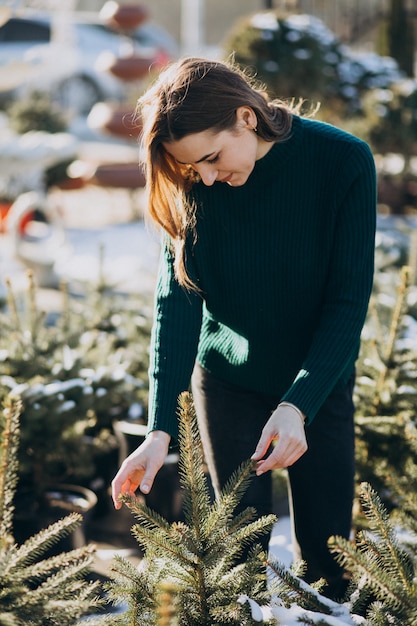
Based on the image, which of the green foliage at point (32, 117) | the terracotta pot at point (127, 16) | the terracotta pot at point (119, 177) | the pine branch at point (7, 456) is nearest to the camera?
the pine branch at point (7, 456)

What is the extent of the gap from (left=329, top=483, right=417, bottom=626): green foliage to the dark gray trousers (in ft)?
1.36

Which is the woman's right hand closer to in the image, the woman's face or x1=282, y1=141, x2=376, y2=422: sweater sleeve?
x1=282, y1=141, x2=376, y2=422: sweater sleeve

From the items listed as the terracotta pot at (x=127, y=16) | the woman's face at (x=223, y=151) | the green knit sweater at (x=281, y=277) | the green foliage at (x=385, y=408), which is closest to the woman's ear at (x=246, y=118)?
the woman's face at (x=223, y=151)

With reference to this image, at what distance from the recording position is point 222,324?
7.06 feet

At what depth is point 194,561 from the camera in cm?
154

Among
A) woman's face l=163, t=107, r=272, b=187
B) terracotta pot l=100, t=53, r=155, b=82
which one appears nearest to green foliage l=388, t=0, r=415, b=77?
terracotta pot l=100, t=53, r=155, b=82

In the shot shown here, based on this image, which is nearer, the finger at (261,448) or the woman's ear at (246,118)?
the finger at (261,448)

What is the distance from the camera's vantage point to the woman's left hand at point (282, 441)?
164cm

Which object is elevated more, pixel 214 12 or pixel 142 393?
pixel 142 393

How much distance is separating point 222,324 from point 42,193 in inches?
273

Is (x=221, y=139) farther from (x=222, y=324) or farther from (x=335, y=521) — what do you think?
(x=335, y=521)

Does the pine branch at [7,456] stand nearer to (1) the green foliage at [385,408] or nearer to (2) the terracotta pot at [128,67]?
(1) the green foliage at [385,408]

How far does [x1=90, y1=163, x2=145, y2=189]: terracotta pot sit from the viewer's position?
9.58m

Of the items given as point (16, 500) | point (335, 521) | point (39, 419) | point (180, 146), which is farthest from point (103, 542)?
point (180, 146)
